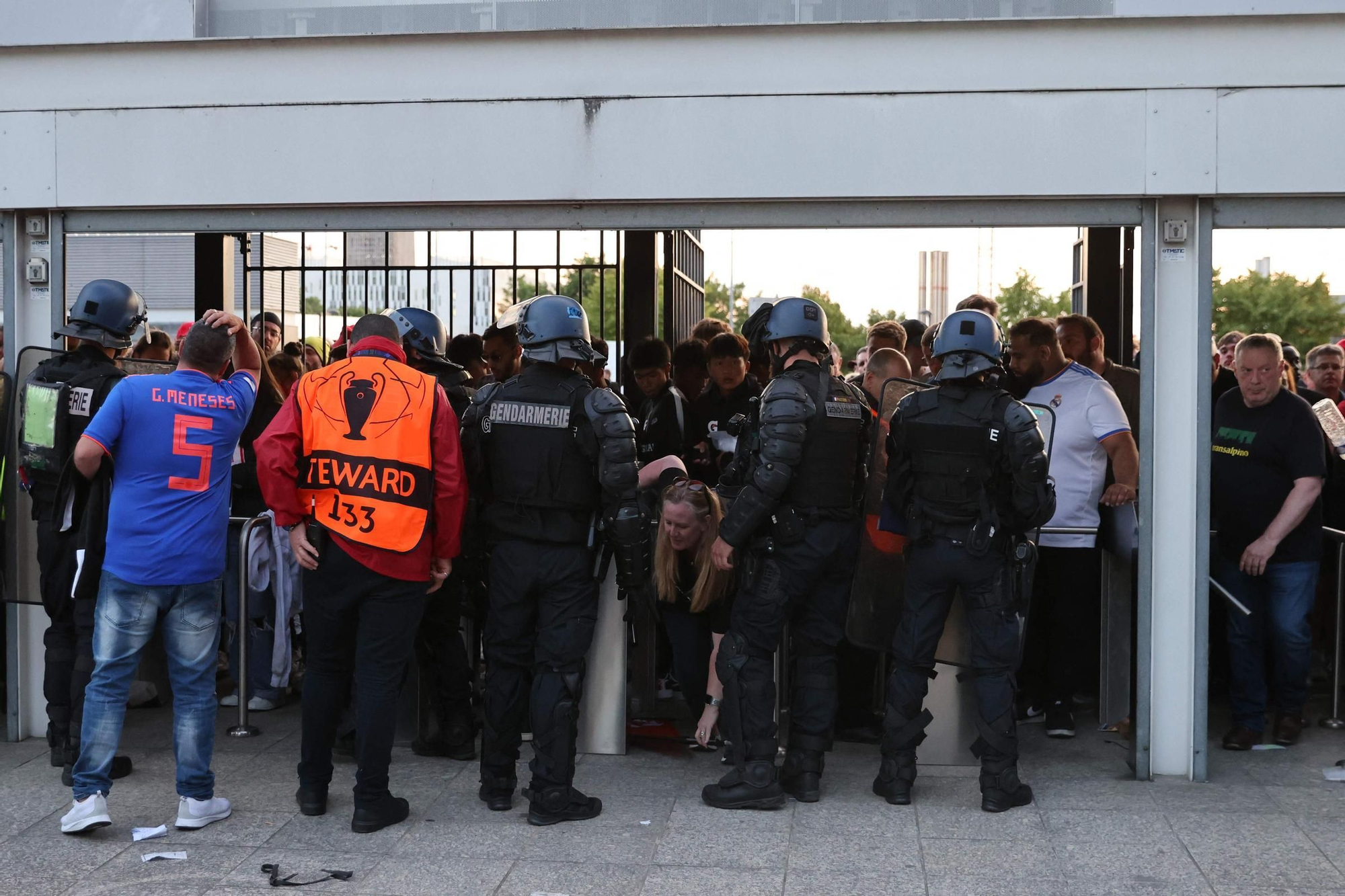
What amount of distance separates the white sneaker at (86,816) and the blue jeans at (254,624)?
4.72 feet

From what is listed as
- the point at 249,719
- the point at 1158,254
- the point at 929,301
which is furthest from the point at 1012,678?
the point at 929,301

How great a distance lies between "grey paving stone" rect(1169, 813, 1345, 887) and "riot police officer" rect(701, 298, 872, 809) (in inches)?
54.6

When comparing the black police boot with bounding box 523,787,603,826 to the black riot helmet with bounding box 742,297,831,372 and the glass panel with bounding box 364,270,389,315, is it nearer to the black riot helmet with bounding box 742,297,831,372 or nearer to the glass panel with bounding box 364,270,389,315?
the black riot helmet with bounding box 742,297,831,372

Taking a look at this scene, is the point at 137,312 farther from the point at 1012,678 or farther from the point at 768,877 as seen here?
the point at 1012,678

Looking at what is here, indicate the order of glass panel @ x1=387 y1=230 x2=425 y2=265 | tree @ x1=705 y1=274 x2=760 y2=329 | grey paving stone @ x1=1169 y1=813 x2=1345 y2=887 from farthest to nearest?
1. tree @ x1=705 y1=274 x2=760 y2=329
2. glass panel @ x1=387 y1=230 x2=425 y2=265
3. grey paving stone @ x1=1169 y1=813 x2=1345 y2=887

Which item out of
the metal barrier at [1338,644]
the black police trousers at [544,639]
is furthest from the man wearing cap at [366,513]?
the metal barrier at [1338,644]

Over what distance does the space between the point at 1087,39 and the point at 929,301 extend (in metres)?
107

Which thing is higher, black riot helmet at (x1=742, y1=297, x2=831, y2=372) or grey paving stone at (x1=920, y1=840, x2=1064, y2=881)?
black riot helmet at (x1=742, y1=297, x2=831, y2=372)

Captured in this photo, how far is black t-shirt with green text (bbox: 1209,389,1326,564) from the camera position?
5.88 meters

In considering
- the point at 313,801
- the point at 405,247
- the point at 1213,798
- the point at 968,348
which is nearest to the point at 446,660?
the point at 313,801

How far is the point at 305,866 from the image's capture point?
4363 millimetres

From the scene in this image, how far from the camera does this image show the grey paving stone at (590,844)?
448 cm

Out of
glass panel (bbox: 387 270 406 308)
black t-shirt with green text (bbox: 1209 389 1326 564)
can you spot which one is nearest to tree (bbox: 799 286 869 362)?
glass panel (bbox: 387 270 406 308)

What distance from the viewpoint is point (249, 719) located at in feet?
20.8
